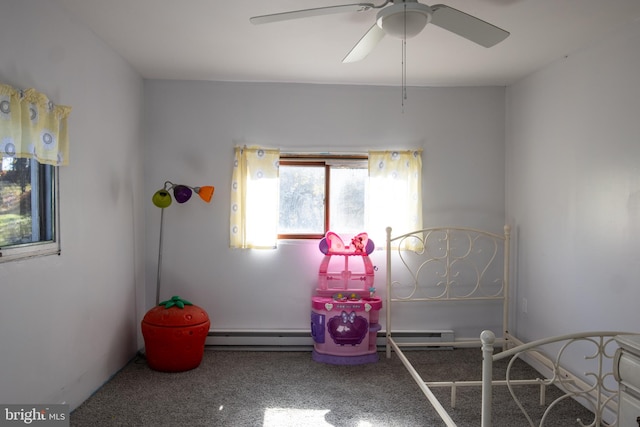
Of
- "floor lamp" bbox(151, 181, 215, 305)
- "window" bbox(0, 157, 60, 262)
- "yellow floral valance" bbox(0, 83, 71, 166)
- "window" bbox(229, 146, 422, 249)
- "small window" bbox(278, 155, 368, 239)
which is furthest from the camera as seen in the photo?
"small window" bbox(278, 155, 368, 239)

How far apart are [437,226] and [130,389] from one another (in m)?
2.74

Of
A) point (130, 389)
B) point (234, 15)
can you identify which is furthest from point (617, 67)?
point (130, 389)

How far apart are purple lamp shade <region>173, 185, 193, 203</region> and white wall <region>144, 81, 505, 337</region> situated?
0.32 meters

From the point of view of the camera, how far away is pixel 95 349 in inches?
114

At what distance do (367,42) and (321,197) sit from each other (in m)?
1.86

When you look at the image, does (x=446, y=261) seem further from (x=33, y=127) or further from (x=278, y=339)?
(x=33, y=127)

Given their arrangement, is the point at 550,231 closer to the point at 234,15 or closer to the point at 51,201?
the point at 234,15

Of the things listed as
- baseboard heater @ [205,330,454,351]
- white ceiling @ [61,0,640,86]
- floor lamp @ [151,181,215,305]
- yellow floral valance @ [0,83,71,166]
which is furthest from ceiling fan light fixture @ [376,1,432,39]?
baseboard heater @ [205,330,454,351]

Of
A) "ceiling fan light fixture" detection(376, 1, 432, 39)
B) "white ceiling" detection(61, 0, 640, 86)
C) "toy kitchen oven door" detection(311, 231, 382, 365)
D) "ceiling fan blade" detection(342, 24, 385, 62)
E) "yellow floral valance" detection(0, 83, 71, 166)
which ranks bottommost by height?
"toy kitchen oven door" detection(311, 231, 382, 365)

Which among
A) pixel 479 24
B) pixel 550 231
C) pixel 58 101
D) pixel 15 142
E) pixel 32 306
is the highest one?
pixel 479 24

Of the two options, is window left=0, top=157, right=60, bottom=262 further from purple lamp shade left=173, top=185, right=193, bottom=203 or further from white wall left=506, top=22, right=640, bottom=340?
white wall left=506, top=22, right=640, bottom=340

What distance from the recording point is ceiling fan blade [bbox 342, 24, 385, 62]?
2.13 metres

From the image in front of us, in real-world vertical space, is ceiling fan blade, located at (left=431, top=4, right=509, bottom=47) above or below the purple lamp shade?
above

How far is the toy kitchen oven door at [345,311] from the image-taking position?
354cm
